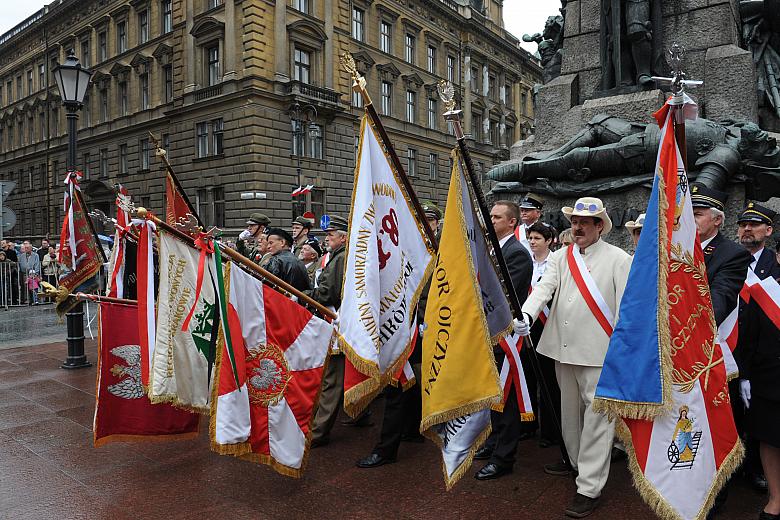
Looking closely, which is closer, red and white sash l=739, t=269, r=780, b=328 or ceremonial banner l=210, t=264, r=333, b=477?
red and white sash l=739, t=269, r=780, b=328

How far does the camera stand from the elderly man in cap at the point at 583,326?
3596mm

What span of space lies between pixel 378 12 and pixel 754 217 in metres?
36.5

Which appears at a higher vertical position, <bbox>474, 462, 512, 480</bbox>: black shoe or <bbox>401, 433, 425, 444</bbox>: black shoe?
<bbox>474, 462, 512, 480</bbox>: black shoe

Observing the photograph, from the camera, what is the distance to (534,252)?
5.34m

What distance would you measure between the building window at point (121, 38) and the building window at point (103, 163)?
20.9 feet

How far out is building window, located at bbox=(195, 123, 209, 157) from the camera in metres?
32.1

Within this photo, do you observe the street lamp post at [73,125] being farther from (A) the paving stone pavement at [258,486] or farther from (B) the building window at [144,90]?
(B) the building window at [144,90]

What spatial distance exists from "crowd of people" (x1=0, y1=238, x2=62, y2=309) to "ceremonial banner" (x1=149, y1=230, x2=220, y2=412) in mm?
12981

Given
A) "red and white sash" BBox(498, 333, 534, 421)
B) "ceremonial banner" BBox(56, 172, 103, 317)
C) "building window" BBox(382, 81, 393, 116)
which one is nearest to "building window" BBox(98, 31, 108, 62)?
"building window" BBox(382, 81, 393, 116)

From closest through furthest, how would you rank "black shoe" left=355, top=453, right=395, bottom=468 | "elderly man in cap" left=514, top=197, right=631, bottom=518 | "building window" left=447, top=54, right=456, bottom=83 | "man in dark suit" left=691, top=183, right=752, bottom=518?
"man in dark suit" left=691, top=183, right=752, bottom=518 < "elderly man in cap" left=514, top=197, right=631, bottom=518 < "black shoe" left=355, top=453, right=395, bottom=468 < "building window" left=447, top=54, right=456, bottom=83

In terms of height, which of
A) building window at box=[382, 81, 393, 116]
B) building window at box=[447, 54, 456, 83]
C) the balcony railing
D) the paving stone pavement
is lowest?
the paving stone pavement


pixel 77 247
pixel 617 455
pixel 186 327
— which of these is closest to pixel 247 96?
pixel 77 247

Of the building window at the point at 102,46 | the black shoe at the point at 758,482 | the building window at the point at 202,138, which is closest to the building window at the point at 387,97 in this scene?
the building window at the point at 202,138

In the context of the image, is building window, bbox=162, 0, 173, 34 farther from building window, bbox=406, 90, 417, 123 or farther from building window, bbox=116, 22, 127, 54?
building window, bbox=406, 90, 417, 123
